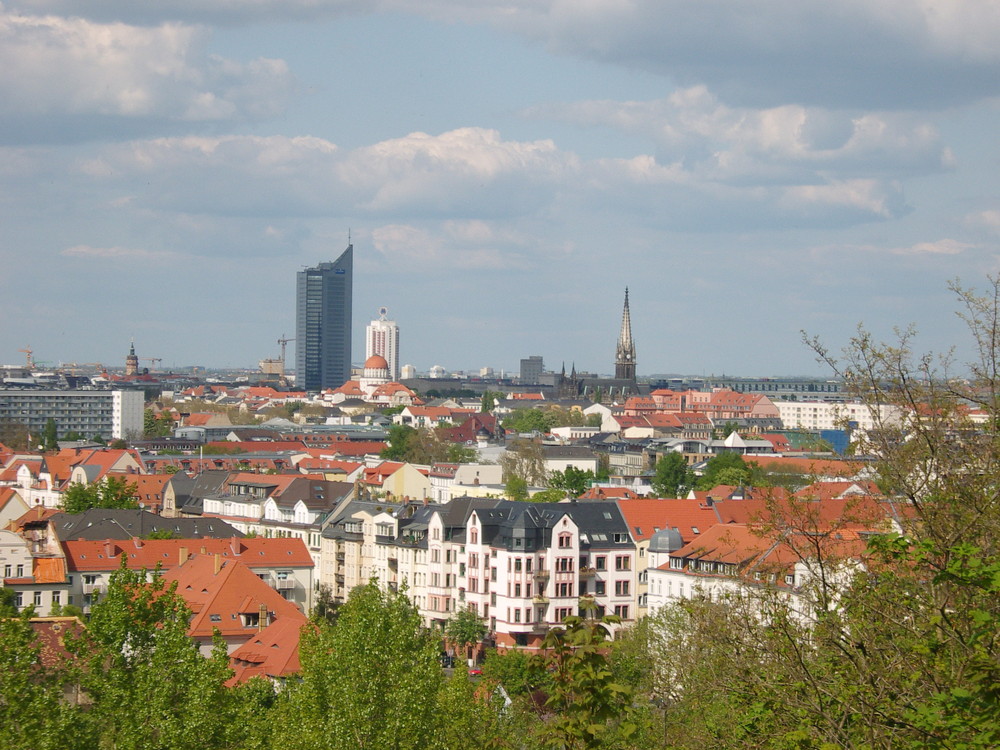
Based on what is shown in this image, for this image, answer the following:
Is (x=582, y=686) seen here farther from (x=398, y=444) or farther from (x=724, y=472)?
(x=398, y=444)

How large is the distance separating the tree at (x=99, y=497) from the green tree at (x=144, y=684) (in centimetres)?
7808

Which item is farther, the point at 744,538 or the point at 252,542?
the point at 252,542

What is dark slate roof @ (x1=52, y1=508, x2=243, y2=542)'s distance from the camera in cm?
8806

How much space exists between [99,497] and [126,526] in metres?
23.2

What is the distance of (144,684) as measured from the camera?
29906 millimetres

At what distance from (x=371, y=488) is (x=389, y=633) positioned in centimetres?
8605

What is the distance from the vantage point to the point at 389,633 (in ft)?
102

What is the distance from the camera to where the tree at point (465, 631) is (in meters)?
72.8

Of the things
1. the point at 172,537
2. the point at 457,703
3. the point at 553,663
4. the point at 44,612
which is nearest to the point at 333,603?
the point at 172,537

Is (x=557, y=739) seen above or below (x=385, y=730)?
above

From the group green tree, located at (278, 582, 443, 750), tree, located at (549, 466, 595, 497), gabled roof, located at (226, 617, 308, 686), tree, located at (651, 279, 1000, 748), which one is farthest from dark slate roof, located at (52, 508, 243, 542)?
tree, located at (651, 279, 1000, 748)

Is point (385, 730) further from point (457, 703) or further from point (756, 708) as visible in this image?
point (756, 708)

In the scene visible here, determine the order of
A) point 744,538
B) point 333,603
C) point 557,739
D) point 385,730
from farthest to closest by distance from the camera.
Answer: point 333,603, point 744,538, point 385,730, point 557,739

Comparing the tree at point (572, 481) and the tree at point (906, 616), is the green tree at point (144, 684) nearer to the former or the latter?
the tree at point (906, 616)
